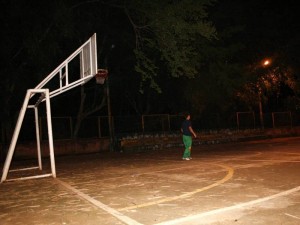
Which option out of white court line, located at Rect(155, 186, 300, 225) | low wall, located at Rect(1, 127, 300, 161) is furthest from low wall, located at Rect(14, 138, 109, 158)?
white court line, located at Rect(155, 186, 300, 225)

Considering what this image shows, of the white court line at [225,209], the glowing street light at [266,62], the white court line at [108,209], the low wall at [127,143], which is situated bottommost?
the white court line at [225,209]

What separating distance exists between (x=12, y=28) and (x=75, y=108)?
20.2m

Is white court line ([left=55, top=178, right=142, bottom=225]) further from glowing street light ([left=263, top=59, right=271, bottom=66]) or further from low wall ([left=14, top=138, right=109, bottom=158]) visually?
glowing street light ([left=263, top=59, right=271, bottom=66])

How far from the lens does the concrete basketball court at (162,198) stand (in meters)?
5.30

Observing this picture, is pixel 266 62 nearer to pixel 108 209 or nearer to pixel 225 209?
pixel 225 209

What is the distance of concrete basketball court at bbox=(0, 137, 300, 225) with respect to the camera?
530cm

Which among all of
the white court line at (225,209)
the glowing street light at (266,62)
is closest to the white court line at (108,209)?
the white court line at (225,209)

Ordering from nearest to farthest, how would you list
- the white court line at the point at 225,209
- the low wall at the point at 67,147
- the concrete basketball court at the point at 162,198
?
the white court line at the point at 225,209, the concrete basketball court at the point at 162,198, the low wall at the point at 67,147

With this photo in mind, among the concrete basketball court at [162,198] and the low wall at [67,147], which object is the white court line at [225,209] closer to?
the concrete basketball court at [162,198]

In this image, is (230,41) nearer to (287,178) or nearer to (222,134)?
(222,134)

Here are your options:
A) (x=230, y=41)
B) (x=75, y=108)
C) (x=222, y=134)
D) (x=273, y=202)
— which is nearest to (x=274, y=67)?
(x=230, y=41)

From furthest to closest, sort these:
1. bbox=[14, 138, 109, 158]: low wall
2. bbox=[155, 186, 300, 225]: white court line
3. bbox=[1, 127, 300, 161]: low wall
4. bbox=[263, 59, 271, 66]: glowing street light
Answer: bbox=[263, 59, 271, 66]: glowing street light
bbox=[1, 127, 300, 161]: low wall
bbox=[14, 138, 109, 158]: low wall
bbox=[155, 186, 300, 225]: white court line

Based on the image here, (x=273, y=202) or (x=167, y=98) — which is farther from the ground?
(x=167, y=98)

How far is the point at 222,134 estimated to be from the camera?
2484 centimetres
